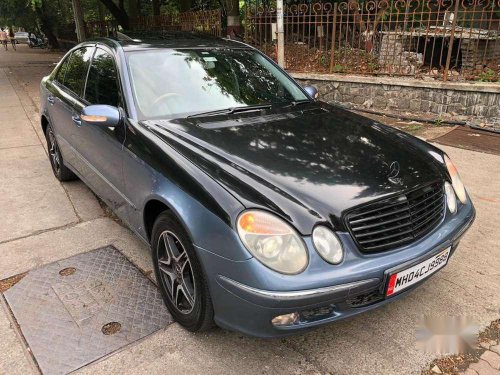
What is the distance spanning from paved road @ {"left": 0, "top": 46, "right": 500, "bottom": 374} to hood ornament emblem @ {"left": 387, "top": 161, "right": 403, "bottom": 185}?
34.8 inches

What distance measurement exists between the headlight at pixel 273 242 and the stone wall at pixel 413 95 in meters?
5.70

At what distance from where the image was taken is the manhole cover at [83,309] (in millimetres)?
2395

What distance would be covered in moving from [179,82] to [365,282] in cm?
196

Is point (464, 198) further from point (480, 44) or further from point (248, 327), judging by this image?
point (480, 44)

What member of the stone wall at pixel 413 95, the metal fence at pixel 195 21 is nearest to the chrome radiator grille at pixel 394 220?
the stone wall at pixel 413 95

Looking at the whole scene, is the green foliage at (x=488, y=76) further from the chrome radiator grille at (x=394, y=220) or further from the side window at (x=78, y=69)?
the side window at (x=78, y=69)

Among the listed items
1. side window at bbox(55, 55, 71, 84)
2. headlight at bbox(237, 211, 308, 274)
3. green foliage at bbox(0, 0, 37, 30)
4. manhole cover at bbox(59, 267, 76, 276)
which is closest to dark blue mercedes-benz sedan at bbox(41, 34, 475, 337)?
headlight at bbox(237, 211, 308, 274)

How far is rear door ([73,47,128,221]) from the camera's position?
3055 millimetres

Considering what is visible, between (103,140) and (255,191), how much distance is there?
5.38ft

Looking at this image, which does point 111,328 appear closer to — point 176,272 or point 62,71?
point 176,272

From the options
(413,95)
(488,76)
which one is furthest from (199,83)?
(488,76)

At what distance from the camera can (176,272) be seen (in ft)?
8.18

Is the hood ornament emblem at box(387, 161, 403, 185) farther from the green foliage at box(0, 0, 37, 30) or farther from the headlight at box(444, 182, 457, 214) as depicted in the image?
the green foliage at box(0, 0, 37, 30)

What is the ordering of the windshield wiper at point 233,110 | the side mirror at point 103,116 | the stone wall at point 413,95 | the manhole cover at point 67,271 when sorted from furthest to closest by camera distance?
1. the stone wall at point 413,95
2. the manhole cover at point 67,271
3. the windshield wiper at point 233,110
4. the side mirror at point 103,116
